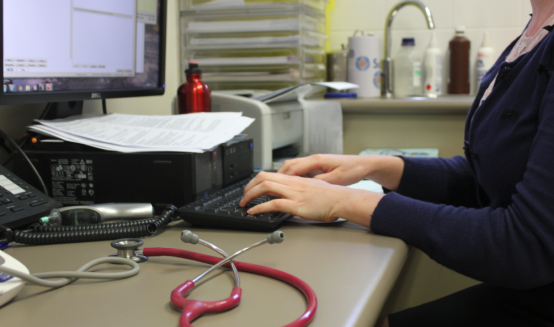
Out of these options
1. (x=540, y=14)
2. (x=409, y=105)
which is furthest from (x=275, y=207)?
(x=409, y=105)

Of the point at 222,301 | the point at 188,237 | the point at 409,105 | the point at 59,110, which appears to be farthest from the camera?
the point at 409,105

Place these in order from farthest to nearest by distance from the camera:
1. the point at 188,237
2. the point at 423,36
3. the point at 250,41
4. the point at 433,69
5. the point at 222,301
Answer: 1. the point at 423,36
2. the point at 433,69
3. the point at 250,41
4. the point at 188,237
5. the point at 222,301

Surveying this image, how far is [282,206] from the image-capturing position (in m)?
0.69

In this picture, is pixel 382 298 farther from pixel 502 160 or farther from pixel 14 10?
pixel 14 10

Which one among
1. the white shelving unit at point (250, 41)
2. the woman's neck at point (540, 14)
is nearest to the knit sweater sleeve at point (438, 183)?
the woman's neck at point (540, 14)

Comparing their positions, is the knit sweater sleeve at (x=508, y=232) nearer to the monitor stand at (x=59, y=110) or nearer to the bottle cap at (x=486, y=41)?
the monitor stand at (x=59, y=110)

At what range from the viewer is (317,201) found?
2.27 ft

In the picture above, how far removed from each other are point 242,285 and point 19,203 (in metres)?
0.38

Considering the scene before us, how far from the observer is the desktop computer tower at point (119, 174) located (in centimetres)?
80

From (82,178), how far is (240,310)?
0.51m

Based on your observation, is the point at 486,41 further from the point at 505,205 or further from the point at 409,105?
the point at 505,205

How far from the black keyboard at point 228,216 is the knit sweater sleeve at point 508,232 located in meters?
0.16

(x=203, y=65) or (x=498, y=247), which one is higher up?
(x=203, y=65)

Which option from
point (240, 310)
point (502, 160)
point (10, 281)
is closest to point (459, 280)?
point (502, 160)
